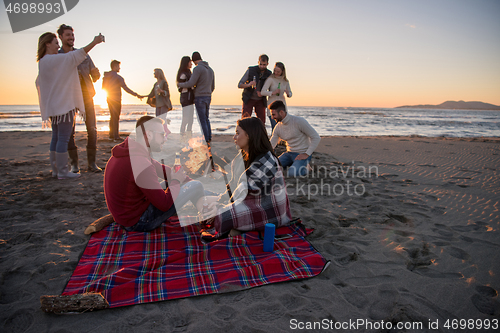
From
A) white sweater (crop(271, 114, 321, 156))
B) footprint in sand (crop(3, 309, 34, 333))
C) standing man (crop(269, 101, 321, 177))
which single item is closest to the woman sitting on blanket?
footprint in sand (crop(3, 309, 34, 333))

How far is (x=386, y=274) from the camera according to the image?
2.35m

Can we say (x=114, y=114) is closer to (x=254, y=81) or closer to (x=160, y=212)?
(x=254, y=81)

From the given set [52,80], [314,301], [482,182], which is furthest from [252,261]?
[482,182]

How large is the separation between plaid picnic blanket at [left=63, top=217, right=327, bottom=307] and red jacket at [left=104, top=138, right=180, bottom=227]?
34cm

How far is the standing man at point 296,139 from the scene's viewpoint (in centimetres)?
516

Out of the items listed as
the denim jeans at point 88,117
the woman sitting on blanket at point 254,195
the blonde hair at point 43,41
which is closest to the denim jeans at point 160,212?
the woman sitting on blanket at point 254,195

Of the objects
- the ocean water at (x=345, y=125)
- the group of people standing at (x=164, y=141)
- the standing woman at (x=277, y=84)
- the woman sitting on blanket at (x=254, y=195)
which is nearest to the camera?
the group of people standing at (x=164, y=141)

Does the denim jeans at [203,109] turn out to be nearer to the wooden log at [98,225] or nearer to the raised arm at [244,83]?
the raised arm at [244,83]

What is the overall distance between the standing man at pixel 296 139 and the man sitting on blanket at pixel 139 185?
2818mm

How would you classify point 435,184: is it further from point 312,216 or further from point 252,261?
point 252,261

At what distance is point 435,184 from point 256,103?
438 centimetres

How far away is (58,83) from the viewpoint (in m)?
4.24

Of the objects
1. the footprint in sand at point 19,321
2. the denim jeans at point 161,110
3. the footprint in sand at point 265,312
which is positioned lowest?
the footprint in sand at point 19,321

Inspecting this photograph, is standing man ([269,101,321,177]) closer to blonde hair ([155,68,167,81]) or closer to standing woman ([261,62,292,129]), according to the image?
standing woman ([261,62,292,129])
